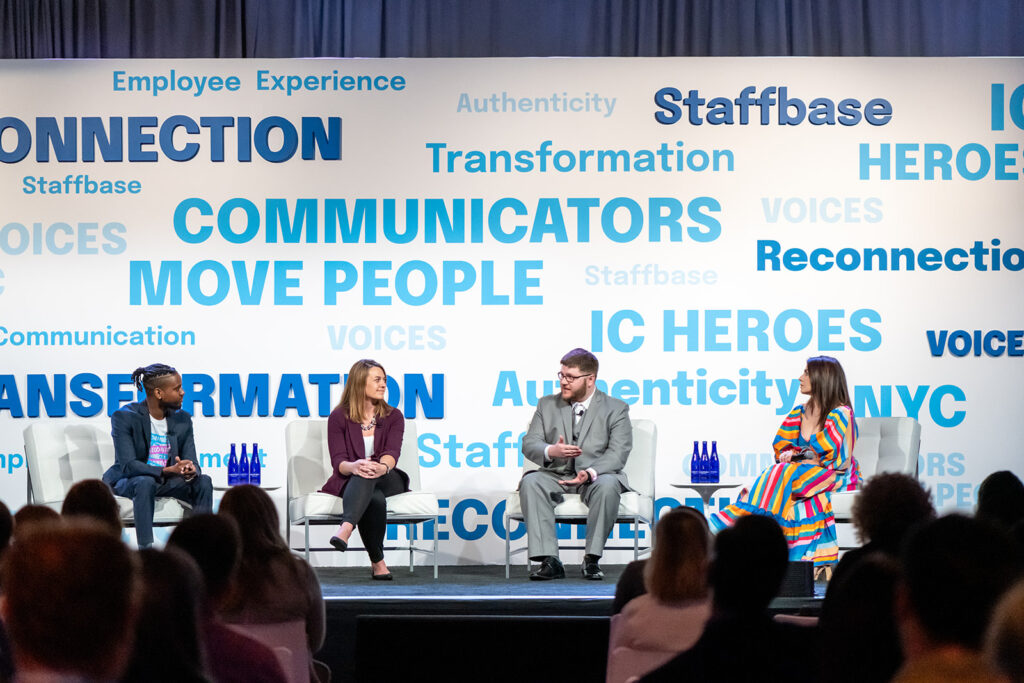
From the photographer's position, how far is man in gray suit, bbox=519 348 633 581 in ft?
18.2

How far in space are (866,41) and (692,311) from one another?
6.30 ft

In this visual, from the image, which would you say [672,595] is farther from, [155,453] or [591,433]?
[155,453]

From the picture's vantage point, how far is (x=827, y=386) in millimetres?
5488

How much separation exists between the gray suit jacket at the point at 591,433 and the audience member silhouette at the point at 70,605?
4494mm

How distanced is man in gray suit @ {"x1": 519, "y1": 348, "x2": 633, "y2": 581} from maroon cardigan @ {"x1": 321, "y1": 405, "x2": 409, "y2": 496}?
0.64 m

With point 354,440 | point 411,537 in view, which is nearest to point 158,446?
point 354,440

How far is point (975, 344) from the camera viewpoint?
20.6 feet

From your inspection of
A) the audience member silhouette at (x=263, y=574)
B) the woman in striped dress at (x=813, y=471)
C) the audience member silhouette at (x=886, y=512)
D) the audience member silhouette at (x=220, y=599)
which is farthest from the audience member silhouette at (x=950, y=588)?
the woman in striped dress at (x=813, y=471)

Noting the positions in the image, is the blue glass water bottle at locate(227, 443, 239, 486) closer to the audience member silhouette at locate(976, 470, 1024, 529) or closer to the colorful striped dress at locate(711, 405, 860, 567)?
the colorful striped dress at locate(711, 405, 860, 567)

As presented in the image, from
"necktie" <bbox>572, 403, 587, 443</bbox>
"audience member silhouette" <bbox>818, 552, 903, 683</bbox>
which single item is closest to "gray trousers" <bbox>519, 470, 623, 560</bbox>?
"necktie" <bbox>572, 403, 587, 443</bbox>

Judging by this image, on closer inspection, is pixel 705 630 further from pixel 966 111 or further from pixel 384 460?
pixel 966 111

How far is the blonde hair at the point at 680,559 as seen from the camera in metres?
2.25

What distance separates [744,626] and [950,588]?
17.4 inches

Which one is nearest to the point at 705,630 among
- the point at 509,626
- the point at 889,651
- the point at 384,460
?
the point at 889,651
